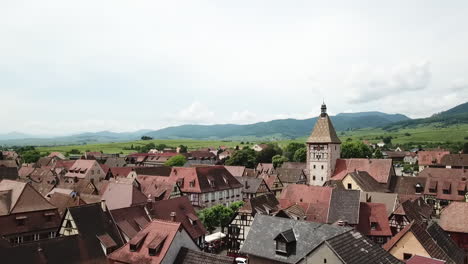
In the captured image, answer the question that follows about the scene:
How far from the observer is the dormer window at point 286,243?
97.1ft

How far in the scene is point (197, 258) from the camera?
3038 cm

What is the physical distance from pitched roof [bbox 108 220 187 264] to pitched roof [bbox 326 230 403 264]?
1352cm

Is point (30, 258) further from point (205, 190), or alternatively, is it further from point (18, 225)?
point (205, 190)

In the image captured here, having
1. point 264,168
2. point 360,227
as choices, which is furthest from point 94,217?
point 264,168

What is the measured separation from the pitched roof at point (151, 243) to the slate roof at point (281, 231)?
6621 millimetres

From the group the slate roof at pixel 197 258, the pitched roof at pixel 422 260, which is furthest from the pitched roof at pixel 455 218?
the slate roof at pixel 197 258

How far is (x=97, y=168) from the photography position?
341ft

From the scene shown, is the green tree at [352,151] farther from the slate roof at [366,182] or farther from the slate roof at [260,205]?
the slate roof at [260,205]

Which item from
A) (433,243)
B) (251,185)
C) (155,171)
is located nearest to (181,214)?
(433,243)

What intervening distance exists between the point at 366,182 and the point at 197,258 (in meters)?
44.7

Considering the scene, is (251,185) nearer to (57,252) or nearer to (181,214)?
(181,214)

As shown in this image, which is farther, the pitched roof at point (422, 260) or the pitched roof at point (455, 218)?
the pitched roof at point (455, 218)

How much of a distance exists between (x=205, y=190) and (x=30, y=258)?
41.8 m

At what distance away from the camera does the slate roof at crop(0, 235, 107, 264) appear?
92.1 ft
